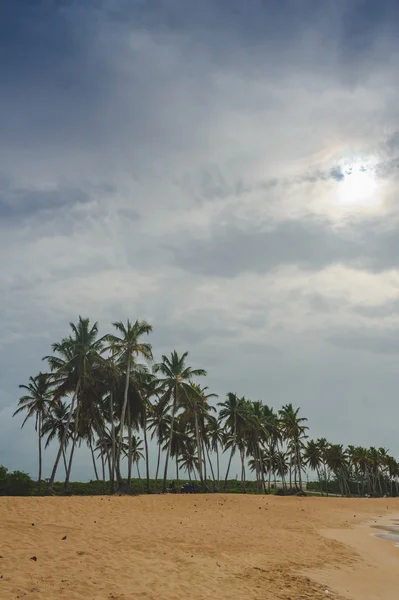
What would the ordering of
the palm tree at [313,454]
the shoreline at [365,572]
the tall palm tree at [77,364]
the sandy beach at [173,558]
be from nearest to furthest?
the sandy beach at [173,558], the shoreline at [365,572], the tall palm tree at [77,364], the palm tree at [313,454]

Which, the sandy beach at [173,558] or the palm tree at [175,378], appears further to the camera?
the palm tree at [175,378]

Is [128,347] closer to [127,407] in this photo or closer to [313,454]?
[127,407]

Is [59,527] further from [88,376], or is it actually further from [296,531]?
[88,376]

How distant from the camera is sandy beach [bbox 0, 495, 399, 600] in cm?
977

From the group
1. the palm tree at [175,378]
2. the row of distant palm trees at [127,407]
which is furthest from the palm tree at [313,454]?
Result: the palm tree at [175,378]

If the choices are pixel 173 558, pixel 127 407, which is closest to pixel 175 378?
pixel 127 407

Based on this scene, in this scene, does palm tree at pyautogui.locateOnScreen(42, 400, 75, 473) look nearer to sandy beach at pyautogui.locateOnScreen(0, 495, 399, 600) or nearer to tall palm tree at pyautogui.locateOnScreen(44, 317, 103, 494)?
tall palm tree at pyautogui.locateOnScreen(44, 317, 103, 494)

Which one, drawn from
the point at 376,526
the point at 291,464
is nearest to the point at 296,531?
the point at 376,526

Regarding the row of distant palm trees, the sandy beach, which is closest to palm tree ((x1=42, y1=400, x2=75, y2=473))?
the row of distant palm trees

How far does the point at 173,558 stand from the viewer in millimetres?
12695

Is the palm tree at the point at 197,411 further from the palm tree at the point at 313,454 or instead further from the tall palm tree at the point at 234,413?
the palm tree at the point at 313,454

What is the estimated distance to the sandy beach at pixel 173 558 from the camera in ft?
32.1

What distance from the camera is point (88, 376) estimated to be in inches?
1522

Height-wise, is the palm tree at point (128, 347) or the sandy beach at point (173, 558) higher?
the palm tree at point (128, 347)
